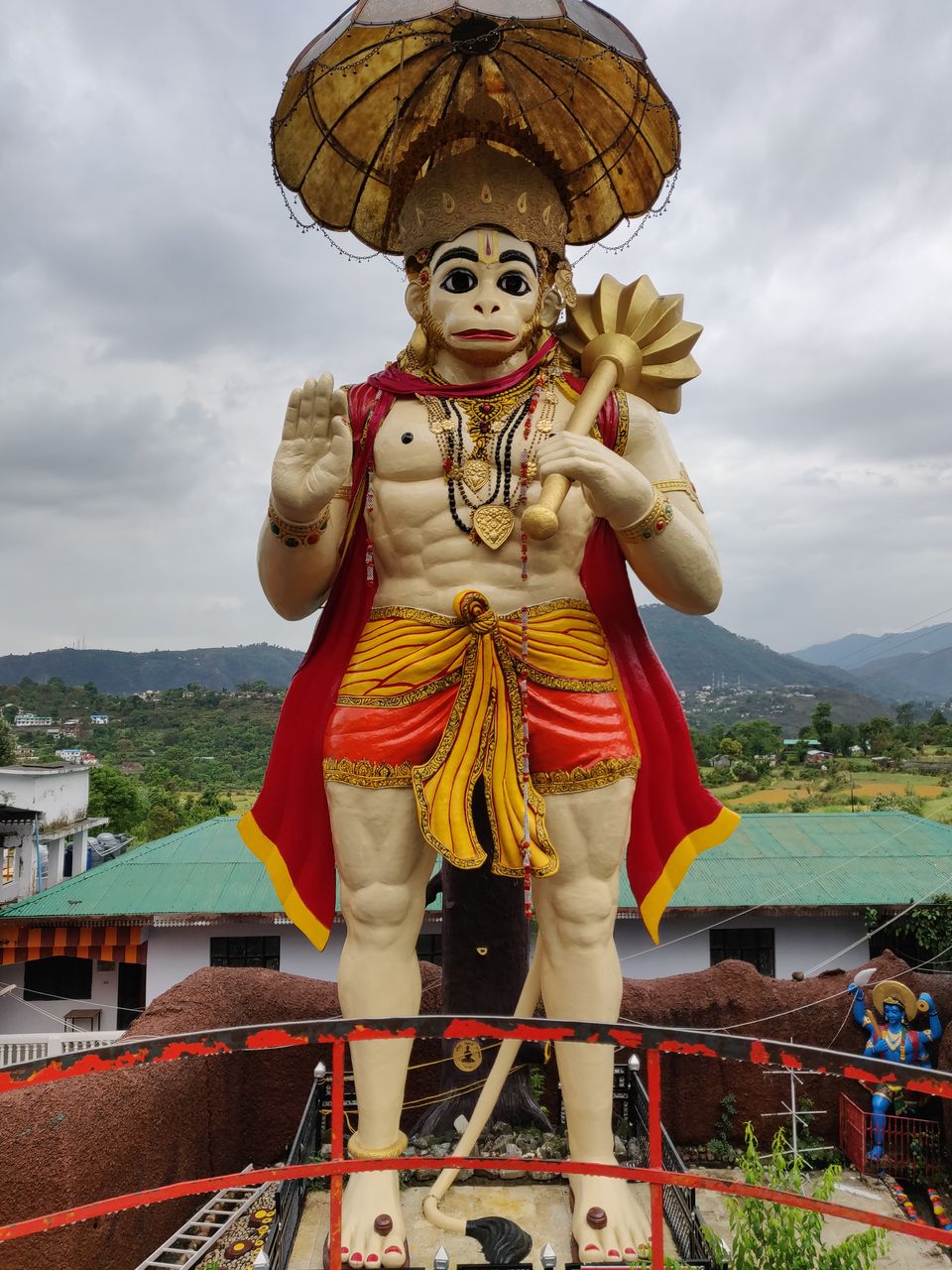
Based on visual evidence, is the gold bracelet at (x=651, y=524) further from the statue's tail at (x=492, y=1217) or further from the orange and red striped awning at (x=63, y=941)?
the orange and red striped awning at (x=63, y=941)

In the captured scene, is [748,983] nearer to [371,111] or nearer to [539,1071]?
[539,1071]

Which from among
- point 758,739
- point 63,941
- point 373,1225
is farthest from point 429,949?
point 758,739

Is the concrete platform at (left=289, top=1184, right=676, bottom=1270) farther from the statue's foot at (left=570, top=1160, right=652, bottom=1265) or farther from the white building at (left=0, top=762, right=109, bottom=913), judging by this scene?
the white building at (left=0, top=762, right=109, bottom=913)

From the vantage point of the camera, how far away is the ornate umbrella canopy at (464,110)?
4.50 meters

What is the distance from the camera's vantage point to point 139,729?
58.0 m

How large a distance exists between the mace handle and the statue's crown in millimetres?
646

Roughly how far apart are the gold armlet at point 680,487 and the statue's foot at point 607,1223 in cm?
281

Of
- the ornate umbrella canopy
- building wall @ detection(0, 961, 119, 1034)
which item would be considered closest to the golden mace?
the ornate umbrella canopy

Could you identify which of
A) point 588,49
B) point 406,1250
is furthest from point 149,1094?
point 588,49

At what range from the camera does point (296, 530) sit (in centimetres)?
418

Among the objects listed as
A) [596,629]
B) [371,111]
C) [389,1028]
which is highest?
[371,111]

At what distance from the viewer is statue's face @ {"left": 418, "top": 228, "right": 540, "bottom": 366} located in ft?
14.4

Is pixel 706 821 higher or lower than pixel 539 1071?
higher

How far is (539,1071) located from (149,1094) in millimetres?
2654
